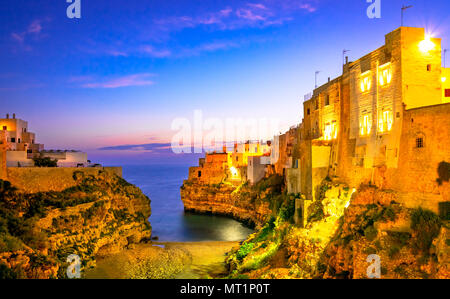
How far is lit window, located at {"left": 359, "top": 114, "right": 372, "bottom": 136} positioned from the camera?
20719 millimetres

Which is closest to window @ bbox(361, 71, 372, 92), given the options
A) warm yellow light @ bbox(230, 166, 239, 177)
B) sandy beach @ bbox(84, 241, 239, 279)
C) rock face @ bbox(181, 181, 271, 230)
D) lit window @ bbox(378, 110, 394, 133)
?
lit window @ bbox(378, 110, 394, 133)

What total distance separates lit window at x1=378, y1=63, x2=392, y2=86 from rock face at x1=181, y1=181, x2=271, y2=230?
22.8m

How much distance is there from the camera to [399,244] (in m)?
Answer: 15.5

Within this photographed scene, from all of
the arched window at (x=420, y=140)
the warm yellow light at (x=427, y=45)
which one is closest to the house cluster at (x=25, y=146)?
the arched window at (x=420, y=140)

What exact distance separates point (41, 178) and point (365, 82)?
91.7 feet

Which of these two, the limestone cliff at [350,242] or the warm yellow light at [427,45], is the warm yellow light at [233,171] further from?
the warm yellow light at [427,45]

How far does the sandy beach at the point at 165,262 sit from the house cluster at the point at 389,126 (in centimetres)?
931

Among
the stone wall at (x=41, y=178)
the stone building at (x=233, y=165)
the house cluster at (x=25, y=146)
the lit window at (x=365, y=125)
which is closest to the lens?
the lit window at (x=365, y=125)

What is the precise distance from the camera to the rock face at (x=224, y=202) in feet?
138

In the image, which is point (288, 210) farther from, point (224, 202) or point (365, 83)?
point (224, 202)

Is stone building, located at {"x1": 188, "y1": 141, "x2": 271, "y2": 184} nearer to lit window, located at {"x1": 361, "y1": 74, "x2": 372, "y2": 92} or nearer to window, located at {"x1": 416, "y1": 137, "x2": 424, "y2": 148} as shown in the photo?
lit window, located at {"x1": 361, "y1": 74, "x2": 372, "y2": 92}

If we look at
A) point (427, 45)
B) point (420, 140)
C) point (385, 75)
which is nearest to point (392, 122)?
point (420, 140)
